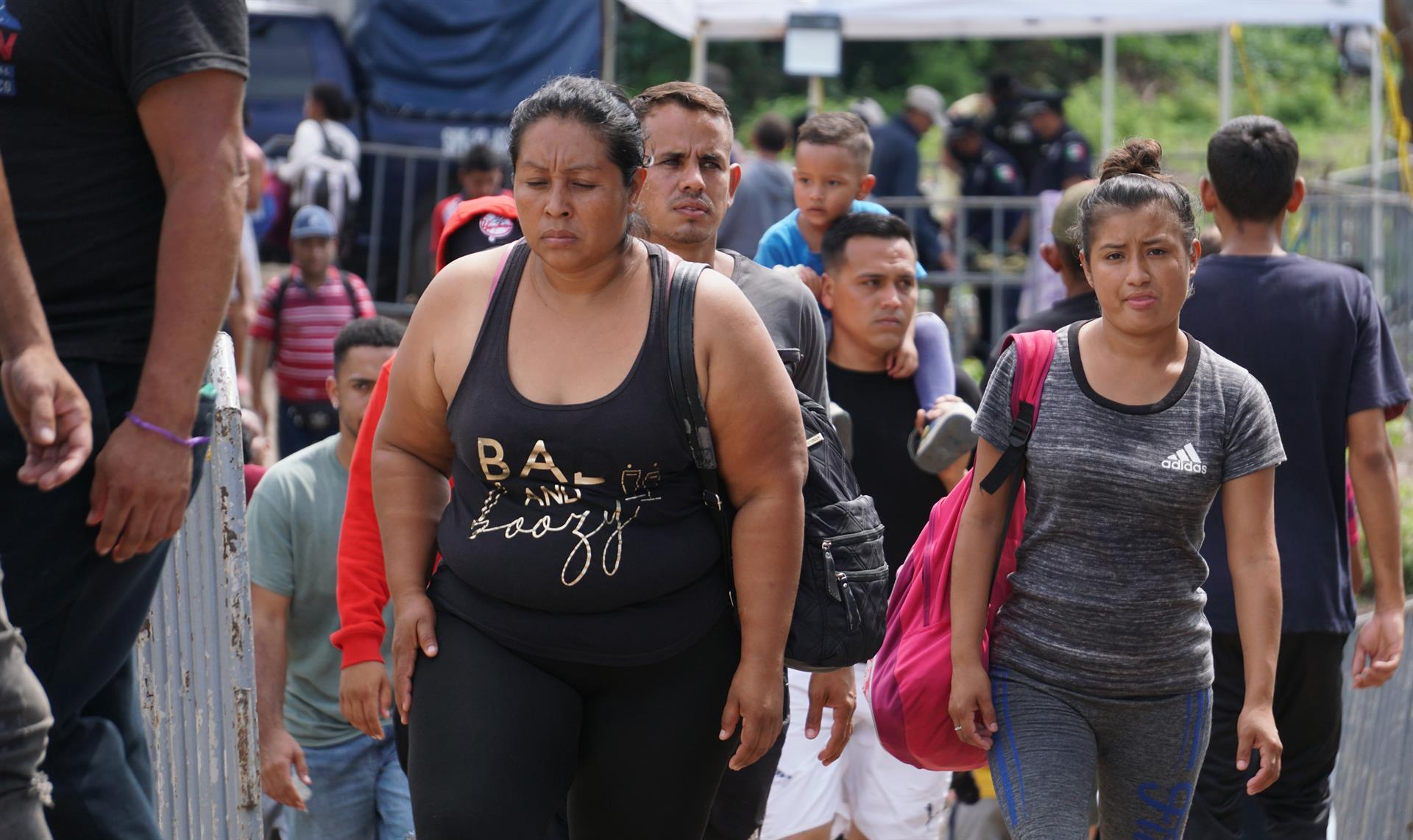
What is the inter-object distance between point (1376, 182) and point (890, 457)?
9.93 metres

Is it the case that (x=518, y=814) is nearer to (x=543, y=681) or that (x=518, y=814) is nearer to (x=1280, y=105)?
(x=543, y=681)

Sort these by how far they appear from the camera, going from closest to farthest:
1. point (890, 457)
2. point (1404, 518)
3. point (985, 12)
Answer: point (890, 457) < point (1404, 518) < point (985, 12)

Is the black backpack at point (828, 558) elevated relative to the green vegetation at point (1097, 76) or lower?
lower

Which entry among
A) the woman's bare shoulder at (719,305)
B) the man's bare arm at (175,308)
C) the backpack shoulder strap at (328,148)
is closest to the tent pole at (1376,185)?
the backpack shoulder strap at (328,148)

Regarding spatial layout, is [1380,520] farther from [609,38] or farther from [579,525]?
[609,38]

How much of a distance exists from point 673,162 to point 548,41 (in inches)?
407

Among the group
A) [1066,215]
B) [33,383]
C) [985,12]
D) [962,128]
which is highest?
[985,12]

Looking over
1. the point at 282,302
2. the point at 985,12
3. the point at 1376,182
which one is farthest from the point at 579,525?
the point at 1376,182

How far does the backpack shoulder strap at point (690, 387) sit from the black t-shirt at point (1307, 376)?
175 centimetres

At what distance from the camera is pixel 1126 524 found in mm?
3619

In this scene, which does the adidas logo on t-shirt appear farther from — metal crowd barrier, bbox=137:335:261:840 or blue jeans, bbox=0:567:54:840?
blue jeans, bbox=0:567:54:840

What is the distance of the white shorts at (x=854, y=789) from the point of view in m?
4.85

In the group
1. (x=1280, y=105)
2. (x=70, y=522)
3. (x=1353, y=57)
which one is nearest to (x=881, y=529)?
(x=70, y=522)

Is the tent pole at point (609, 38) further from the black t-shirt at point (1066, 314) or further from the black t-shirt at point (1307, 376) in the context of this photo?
the black t-shirt at point (1307, 376)
